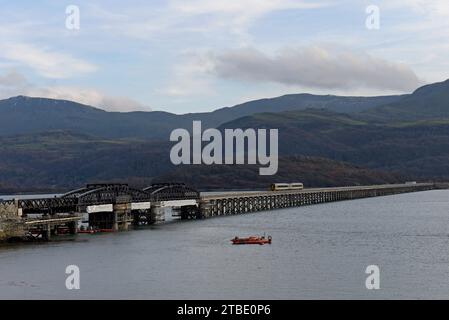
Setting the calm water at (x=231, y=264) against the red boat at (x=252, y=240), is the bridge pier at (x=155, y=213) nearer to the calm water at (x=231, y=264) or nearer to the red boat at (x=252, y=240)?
the calm water at (x=231, y=264)

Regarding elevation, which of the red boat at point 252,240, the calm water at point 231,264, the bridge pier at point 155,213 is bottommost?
the calm water at point 231,264

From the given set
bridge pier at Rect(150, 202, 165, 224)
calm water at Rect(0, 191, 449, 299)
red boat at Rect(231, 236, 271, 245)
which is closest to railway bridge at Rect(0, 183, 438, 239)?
bridge pier at Rect(150, 202, 165, 224)

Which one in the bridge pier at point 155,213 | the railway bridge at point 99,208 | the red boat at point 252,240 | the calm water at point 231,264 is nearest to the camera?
the calm water at point 231,264

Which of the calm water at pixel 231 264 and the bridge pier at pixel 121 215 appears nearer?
the calm water at pixel 231 264

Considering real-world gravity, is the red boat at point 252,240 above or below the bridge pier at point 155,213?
below

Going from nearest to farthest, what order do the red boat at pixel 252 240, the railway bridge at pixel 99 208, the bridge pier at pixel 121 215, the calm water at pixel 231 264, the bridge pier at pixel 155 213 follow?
the calm water at pixel 231 264, the railway bridge at pixel 99 208, the red boat at pixel 252 240, the bridge pier at pixel 121 215, the bridge pier at pixel 155 213

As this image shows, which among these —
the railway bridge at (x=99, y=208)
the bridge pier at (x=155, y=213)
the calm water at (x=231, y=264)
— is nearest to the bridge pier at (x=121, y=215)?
the railway bridge at (x=99, y=208)

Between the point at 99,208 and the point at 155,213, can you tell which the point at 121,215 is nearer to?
the point at 99,208
